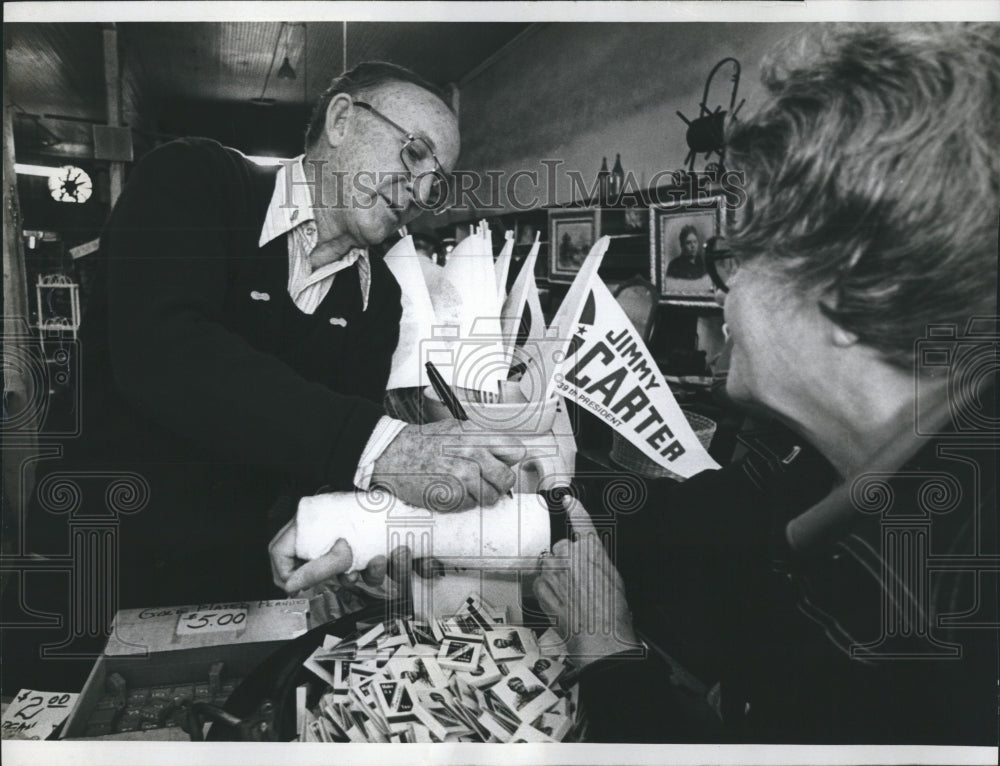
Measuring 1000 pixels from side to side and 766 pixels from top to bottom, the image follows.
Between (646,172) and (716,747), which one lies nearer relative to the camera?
(646,172)

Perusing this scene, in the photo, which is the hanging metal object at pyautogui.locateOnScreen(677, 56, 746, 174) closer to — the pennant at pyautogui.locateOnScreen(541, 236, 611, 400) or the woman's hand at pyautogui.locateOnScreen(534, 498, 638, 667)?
the pennant at pyautogui.locateOnScreen(541, 236, 611, 400)

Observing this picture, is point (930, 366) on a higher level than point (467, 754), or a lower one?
higher

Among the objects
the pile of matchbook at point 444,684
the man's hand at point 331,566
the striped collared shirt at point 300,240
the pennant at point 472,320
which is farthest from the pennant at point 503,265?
the pile of matchbook at point 444,684

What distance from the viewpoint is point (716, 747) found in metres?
2.32

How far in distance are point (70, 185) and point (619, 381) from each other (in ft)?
5.78

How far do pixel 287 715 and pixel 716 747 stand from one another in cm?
138

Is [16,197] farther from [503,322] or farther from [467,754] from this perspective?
[467,754]

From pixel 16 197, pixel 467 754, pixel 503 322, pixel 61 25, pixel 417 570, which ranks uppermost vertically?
pixel 61 25

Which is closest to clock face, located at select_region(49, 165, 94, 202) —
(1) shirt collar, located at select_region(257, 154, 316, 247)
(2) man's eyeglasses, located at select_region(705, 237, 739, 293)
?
(1) shirt collar, located at select_region(257, 154, 316, 247)

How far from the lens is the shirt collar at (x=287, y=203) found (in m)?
2.20

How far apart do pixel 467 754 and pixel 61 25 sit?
2.57 meters

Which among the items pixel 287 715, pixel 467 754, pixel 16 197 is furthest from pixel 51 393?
pixel 467 754

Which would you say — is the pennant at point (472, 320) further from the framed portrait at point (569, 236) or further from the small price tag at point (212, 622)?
the small price tag at point (212, 622)

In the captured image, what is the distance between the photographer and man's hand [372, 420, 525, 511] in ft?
7.27
